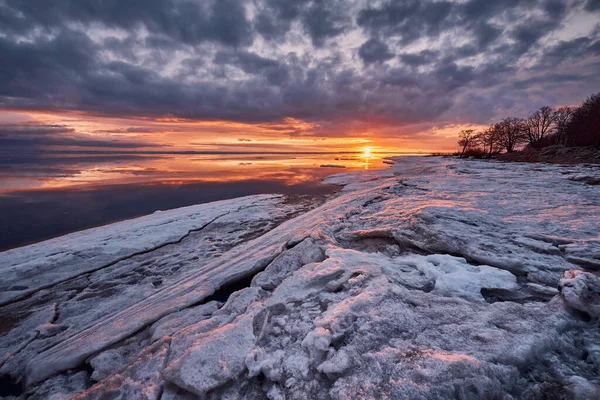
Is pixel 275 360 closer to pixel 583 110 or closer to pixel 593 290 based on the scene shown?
pixel 593 290

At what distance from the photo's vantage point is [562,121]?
152 feet

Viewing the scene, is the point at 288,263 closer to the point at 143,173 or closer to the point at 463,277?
the point at 463,277

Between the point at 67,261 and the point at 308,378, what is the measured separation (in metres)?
7.82

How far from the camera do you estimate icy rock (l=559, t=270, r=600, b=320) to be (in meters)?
2.88

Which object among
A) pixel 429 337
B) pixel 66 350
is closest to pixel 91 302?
pixel 66 350

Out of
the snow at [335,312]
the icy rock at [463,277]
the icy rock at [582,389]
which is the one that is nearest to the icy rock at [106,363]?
the snow at [335,312]

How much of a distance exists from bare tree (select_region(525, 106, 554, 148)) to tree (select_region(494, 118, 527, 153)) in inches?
39.7

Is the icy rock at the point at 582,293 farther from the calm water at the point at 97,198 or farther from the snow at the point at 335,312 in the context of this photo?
the calm water at the point at 97,198

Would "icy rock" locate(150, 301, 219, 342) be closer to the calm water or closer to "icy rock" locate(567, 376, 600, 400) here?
Result: "icy rock" locate(567, 376, 600, 400)

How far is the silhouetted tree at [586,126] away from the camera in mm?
31888

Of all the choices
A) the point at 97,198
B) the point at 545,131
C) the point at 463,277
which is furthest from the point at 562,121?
the point at 97,198

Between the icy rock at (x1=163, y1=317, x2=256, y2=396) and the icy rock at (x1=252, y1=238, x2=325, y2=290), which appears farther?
the icy rock at (x1=252, y1=238, x2=325, y2=290)

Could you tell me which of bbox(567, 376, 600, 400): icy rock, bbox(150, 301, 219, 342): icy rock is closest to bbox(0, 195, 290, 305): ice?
bbox(150, 301, 219, 342): icy rock

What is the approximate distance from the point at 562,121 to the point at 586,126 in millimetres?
15041
